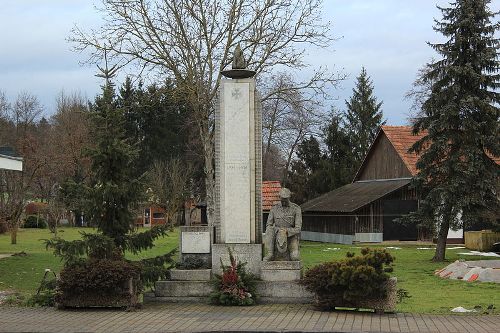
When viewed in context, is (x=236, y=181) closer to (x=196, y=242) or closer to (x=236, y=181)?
(x=236, y=181)

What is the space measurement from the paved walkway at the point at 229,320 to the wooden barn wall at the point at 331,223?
34993 millimetres

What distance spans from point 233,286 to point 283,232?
1.49 meters

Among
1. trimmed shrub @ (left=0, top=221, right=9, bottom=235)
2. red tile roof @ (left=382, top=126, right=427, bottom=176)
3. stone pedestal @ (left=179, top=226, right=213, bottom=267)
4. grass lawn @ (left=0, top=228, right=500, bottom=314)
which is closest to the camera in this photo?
stone pedestal @ (left=179, top=226, right=213, bottom=267)

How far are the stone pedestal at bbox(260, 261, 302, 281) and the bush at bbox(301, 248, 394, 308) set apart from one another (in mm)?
853

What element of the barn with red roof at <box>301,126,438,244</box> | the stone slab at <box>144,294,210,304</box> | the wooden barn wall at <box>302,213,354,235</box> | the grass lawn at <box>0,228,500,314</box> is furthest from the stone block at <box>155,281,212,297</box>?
the wooden barn wall at <box>302,213,354,235</box>

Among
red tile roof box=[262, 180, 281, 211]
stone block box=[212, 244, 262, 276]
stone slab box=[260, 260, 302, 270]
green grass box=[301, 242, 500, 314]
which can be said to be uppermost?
red tile roof box=[262, 180, 281, 211]

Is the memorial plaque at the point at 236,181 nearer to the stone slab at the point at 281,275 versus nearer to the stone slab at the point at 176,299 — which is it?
the stone slab at the point at 281,275

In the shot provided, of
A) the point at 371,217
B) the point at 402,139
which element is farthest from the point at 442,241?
the point at 402,139

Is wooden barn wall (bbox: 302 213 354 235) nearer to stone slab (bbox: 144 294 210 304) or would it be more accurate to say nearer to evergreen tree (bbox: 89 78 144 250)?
stone slab (bbox: 144 294 210 304)

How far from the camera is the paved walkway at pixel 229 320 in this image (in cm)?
1098

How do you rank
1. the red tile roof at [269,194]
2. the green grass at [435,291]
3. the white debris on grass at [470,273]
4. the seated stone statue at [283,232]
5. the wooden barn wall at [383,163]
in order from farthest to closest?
1. the red tile roof at [269,194]
2. the wooden barn wall at [383,163]
3. the white debris on grass at [470,273]
4. the green grass at [435,291]
5. the seated stone statue at [283,232]

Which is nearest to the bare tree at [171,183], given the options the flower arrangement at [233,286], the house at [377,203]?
the house at [377,203]

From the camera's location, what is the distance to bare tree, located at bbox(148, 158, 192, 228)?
6341 centimetres

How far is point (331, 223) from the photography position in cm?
5100
